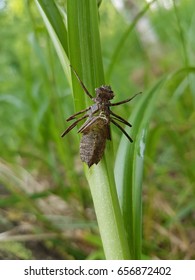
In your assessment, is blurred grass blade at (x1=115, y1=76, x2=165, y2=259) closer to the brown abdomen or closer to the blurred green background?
the brown abdomen

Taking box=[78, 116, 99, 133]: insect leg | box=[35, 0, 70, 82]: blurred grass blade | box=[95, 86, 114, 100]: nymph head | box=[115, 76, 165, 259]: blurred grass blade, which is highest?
box=[35, 0, 70, 82]: blurred grass blade

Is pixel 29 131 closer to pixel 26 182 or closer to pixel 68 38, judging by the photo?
pixel 26 182

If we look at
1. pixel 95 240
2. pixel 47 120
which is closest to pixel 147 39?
pixel 47 120

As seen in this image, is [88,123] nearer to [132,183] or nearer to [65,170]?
[132,183]

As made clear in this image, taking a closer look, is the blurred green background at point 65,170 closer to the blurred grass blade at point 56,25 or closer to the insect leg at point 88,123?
the blurred grass blade at point 56,25

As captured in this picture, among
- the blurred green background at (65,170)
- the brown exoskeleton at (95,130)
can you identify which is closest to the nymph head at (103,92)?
the brown exoskeleton at (95,130)

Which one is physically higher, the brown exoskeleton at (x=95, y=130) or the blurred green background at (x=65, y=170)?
the blurred green background at (x=65, y=170)

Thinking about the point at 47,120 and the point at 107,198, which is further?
the point at 47,120

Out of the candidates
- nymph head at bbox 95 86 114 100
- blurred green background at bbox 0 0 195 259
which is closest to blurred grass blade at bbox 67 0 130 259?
nymph head at bbox 95 86 114 100
